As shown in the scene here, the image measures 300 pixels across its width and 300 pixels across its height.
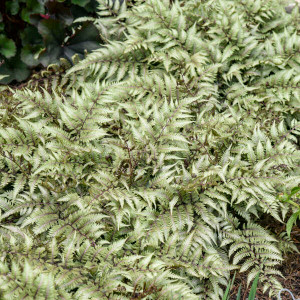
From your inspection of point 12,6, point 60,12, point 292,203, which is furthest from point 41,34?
point 292,203

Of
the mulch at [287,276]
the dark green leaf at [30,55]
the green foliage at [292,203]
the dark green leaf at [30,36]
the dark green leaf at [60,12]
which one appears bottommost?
the mulch at [287,276]

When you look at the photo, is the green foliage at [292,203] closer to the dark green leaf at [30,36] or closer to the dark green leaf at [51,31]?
the dark green leaf at [51,31]

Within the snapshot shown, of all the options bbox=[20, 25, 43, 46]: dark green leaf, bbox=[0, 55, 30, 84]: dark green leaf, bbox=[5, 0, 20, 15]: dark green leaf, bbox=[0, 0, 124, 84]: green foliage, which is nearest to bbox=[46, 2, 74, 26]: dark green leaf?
bbox=[0, 0, 124, 84]: green foliage

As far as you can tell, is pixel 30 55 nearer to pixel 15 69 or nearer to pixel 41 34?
pixel 15 69

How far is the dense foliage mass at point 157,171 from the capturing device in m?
2.31

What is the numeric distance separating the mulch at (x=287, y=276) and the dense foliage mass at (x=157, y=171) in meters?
0.08

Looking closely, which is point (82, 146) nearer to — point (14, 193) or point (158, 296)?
point (14, 193)

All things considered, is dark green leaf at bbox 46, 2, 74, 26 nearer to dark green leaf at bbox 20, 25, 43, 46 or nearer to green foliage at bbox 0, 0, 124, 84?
green foliage at bbox 0, 0, 124, 84

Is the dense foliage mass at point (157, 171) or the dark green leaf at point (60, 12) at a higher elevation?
the dark green leaf at point (60, 12)

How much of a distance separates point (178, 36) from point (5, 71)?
2218mm

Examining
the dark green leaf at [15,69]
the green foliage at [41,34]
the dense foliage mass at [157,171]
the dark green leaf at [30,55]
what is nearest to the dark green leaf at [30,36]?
the green foliage at [41,34]

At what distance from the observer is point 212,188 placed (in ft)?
8.90

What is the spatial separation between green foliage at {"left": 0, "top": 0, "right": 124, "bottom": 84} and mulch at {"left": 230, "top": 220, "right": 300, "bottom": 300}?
260 centimetres

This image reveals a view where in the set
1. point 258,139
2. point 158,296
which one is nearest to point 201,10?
point 258,139
